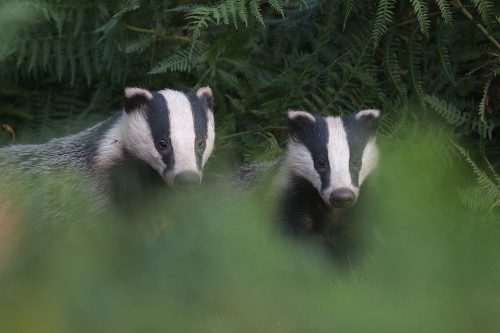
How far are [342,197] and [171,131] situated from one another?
68 cm

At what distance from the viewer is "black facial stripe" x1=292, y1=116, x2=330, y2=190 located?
3005 millimetres

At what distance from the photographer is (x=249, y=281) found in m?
1.19

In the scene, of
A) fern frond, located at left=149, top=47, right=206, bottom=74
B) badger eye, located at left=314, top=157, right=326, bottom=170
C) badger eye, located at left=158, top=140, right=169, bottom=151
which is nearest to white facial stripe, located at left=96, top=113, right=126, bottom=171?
badger eye, located at left=158, top=140, right=169, bottom=151

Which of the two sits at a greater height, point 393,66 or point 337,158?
point 393,66

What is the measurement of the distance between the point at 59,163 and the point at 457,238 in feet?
7.45

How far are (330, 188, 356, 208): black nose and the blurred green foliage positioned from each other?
1.41 meters

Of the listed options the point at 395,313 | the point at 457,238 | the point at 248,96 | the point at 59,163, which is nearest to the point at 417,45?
the point at 248,96

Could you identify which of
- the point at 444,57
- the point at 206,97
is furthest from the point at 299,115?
the point at 444,57

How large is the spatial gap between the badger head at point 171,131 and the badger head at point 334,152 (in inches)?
13.6

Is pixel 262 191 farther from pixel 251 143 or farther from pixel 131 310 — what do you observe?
pixel 131 310

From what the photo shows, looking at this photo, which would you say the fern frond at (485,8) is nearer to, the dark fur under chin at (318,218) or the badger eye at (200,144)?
the dark fur under chin at (318,218)

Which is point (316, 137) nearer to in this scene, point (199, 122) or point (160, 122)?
point (199, 122)

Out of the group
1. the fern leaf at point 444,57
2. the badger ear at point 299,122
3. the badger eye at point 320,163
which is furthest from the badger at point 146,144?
the fern leaf at point 444,57

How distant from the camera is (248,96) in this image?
3.85 meters
